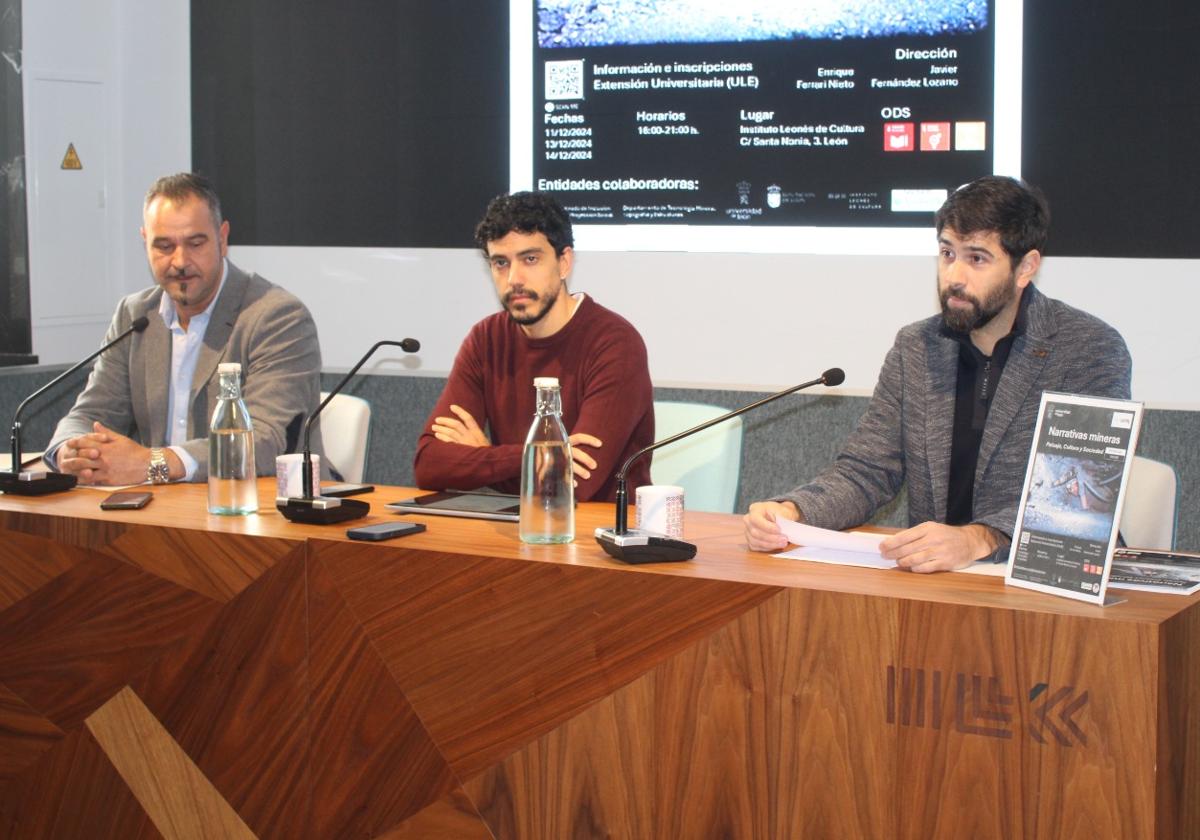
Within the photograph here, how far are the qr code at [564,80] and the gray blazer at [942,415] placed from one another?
1.64 meters

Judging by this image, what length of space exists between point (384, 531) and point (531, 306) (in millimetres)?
936

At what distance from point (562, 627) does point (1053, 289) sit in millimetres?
2049

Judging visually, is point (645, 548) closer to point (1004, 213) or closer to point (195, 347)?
point (1004, 213)

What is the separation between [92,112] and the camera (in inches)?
176

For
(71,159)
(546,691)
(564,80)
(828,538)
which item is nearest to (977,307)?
(828,538)

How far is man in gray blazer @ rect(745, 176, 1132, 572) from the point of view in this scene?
2486 millimetres

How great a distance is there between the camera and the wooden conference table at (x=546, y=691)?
1.77m

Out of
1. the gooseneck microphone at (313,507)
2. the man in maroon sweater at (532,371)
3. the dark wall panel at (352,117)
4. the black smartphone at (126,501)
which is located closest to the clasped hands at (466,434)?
the man in maroon sweater at (532,371)

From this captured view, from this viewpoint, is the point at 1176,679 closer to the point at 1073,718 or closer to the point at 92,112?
the point at 1073,718

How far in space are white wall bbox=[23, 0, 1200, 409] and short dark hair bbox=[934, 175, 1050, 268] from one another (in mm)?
1078

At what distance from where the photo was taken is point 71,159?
440 centimetres

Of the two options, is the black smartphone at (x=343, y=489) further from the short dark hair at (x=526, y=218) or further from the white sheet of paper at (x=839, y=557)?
the white sheet of paper at (x=839, y=557)

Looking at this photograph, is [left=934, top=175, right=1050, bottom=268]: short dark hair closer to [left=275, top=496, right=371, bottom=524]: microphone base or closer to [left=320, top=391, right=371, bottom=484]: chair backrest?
[left=275, top=496, right=371, bottom=524]: microphone base

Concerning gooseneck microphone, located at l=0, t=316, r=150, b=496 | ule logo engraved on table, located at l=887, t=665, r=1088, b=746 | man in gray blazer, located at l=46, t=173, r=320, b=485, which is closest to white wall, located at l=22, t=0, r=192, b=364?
man in gray blazer, located at l=46, t=173, r=320, b=485
